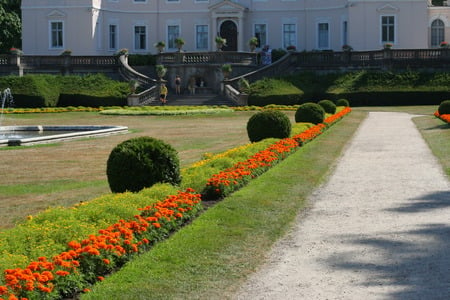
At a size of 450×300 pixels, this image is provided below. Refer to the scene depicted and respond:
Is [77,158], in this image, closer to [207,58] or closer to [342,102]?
[342,102]

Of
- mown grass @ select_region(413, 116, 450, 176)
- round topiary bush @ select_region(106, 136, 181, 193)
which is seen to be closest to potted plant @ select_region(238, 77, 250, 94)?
mown grass @ select_region(413, 116, 450, 176)

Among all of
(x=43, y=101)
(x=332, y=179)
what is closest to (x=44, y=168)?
(x=332, y=179)

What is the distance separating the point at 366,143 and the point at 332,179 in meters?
8.89

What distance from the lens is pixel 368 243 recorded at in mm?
10922

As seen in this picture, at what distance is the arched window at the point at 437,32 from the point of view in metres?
65.4

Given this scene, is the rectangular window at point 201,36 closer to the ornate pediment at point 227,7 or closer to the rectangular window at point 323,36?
the ornate pediment at point 227,7

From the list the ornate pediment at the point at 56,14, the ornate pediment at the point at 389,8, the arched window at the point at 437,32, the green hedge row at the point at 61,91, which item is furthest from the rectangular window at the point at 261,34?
the green hedge row at the point at 61,91

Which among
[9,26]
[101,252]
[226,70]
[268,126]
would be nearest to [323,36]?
[226,70]

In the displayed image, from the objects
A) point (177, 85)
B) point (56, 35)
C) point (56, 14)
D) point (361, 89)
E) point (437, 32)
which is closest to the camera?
point (361, 89)

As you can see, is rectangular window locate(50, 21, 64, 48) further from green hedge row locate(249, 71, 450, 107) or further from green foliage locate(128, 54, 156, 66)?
green hedge row locate(249, 71, 450, 107)

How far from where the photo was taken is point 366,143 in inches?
1030

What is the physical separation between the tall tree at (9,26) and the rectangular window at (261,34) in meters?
19.8

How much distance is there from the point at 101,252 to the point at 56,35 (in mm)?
58911

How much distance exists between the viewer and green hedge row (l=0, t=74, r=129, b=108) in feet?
170
